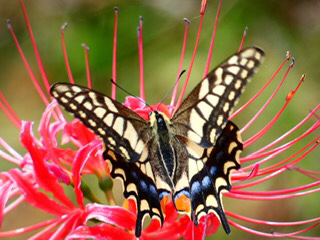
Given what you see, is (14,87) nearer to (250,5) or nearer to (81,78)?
(81,78)

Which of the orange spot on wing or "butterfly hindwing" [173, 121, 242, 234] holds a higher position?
"butterfly hindwing" [173, 121, 242, 234]

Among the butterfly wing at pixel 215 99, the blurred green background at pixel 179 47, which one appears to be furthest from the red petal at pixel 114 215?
the blurred green background at pixel 179 47

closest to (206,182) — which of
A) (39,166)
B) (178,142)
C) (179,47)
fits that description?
(178,142)

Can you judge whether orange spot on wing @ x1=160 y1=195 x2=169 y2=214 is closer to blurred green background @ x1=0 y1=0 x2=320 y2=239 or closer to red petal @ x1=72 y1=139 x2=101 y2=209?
red petal @ x1=72 y1=139 x2=101 y2=209

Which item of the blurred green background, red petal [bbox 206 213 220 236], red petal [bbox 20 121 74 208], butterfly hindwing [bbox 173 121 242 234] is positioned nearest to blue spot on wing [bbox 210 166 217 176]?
butterfly hindwing [bbox 173 121 242 234]

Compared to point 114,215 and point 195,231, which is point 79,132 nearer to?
point 114,215

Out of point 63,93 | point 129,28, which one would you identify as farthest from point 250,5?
point 63,93
